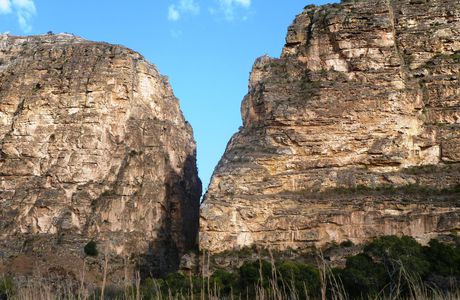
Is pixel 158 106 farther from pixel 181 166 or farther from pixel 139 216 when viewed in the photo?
pixel 139 216

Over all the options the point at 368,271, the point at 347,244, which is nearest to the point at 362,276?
the point at 368,271

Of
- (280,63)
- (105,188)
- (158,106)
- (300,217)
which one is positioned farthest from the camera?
(158,106)

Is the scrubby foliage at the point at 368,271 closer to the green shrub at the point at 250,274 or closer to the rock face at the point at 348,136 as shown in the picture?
the green shrub at the point at 250,274

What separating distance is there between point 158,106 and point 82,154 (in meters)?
12.9

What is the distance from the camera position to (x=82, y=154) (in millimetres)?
59281

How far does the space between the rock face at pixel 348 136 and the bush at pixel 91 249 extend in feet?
52.2

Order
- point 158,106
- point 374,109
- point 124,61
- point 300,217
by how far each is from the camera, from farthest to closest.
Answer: point 158,106
point 124,61
point 374,109
point 300,217

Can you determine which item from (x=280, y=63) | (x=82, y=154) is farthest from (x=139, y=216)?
(x=280, y=63)

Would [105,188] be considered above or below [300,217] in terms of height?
above

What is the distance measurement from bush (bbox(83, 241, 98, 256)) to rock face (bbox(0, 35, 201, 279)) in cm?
64

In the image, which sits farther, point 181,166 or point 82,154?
point 181,166

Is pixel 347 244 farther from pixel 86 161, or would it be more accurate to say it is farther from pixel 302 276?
pixel 86 161

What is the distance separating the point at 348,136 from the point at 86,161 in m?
28.1

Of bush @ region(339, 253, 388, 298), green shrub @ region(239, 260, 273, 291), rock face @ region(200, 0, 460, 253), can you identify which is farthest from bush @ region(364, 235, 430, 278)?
rock face @ region(200, 0, 460, 253)
